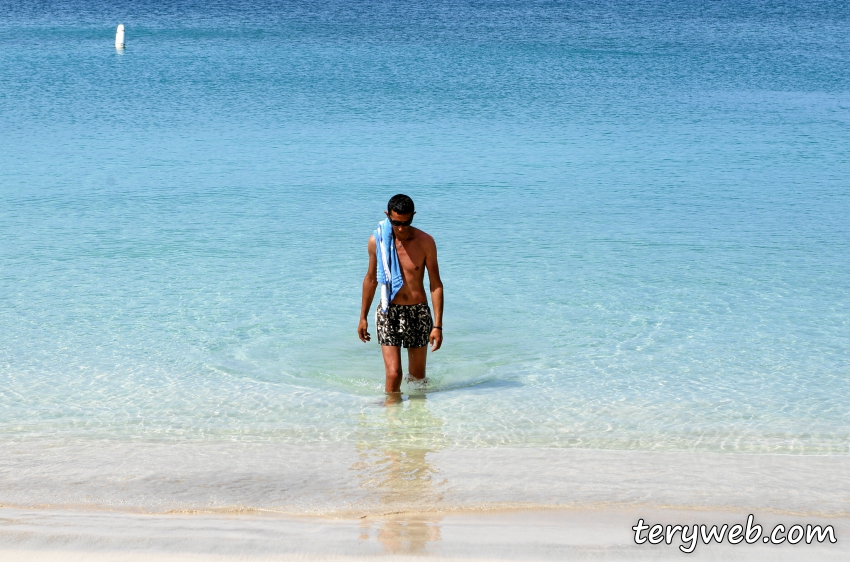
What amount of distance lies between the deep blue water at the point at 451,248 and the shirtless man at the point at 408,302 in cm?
50

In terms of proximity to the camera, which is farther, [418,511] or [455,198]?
[455,198]

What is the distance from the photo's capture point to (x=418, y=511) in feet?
15.0

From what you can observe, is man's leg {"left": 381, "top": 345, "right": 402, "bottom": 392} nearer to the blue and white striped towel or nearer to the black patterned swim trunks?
the black patterned swim trunks

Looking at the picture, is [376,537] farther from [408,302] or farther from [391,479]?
[408,302]

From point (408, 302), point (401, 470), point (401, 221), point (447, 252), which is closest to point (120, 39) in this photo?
point (447, 252)

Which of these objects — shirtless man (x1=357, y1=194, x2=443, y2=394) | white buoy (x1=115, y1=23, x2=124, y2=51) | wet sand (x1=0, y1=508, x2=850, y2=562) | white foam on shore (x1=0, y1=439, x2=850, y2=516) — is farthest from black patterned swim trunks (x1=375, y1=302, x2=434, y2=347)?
white buoy (x1=115, y1=23, x2=124, y2=51)

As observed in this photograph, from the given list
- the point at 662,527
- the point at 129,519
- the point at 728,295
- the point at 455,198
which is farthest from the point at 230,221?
the point at 662,527

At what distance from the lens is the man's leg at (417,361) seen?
20.5ft

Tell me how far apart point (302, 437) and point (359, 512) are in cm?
133

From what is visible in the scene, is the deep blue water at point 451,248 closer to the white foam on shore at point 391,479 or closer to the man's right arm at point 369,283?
the white foam on shore at point 391,479

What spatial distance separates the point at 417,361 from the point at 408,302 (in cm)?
58

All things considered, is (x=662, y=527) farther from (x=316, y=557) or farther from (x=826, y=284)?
(x=826, y=284)

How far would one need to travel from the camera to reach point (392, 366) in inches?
243

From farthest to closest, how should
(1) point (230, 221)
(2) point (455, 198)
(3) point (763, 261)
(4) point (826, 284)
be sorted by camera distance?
(2) point (455, 198) < (1) point (230, 221) < (3) point (763, 261) < (4) point (826, 284)
